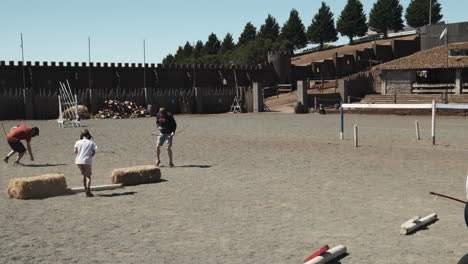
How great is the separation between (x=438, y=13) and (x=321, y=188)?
93315 mm

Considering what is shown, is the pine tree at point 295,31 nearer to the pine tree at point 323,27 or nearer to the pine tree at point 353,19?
the pine tree at point 323,27

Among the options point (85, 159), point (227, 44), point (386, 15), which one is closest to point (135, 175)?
point (85, 159)

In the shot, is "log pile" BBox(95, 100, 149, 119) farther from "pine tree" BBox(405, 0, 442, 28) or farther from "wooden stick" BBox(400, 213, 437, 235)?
"pine tree" BBox(405, 0, 442, 28)

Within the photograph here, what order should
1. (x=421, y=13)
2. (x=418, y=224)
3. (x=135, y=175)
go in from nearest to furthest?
1. (x=418, y=224)
2. (x=135, y=175)
3. (x=421, y=13)

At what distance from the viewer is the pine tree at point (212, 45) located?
117 metres

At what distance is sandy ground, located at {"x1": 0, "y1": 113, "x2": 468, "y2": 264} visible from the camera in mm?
6555

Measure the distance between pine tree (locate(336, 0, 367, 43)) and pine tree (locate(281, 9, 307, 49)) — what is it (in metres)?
7.92

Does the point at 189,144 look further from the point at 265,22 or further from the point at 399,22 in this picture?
the point at 265,22

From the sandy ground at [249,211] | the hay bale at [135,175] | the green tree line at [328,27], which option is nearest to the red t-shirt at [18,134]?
the sandy ground at [249,211]

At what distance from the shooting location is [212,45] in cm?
11750

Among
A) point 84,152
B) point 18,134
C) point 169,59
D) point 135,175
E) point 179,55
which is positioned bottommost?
point 135,175

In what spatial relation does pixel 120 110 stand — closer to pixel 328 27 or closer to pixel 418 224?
pixel 418 224

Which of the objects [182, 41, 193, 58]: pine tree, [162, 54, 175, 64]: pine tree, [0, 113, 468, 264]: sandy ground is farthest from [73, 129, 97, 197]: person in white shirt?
[162, 54, 175, 64]: pine tree

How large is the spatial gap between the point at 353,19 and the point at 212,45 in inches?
1276
